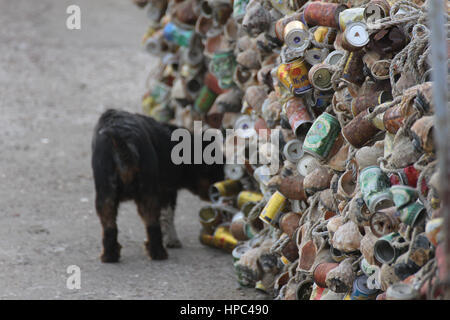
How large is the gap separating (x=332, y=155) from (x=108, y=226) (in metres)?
2.23

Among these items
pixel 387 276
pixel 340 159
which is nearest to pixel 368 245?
pixel 387 276

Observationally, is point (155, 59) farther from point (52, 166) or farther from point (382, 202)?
point (382, 202)

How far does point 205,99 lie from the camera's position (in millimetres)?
7262

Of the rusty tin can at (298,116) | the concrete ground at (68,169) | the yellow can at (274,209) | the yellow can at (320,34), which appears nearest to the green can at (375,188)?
the rusty tin can at (298,116)

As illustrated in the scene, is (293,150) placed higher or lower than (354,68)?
lower

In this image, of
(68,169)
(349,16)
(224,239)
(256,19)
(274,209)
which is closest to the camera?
(349,16)

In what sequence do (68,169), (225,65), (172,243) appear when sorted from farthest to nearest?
(68,169)
(225,65)
(172,243)

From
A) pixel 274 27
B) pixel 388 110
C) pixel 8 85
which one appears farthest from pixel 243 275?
pixel 8 85

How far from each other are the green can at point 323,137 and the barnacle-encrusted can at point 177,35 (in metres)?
3.48

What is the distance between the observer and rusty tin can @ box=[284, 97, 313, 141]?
176 inches

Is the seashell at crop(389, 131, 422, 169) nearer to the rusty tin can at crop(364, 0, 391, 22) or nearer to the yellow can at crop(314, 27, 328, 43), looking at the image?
the rusty tin can at crop(364, 0, 391, 22)

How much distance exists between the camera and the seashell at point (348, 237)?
3.62 meters

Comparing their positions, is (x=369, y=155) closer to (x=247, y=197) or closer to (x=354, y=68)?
(x=354, y=68)
